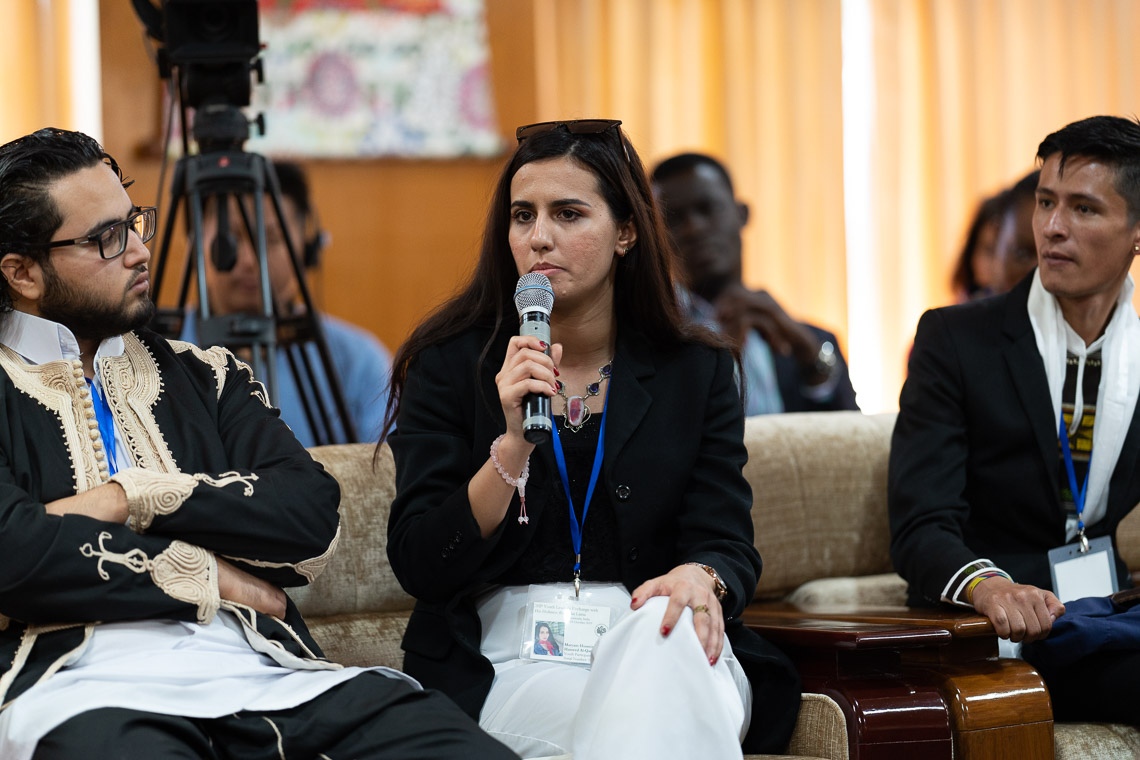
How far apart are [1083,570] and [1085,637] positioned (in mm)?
284

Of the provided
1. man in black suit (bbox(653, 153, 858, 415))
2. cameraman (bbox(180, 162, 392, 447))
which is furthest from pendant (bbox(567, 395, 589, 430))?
man in black suit (bbox(653, 153, 858, 415))

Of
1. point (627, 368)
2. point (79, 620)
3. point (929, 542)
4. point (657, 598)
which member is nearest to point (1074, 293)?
point (929, 542)

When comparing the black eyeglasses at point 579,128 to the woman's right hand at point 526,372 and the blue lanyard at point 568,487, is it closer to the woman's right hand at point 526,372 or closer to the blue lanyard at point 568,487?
the blue lanyard at point 568,487

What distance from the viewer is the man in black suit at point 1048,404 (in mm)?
2666

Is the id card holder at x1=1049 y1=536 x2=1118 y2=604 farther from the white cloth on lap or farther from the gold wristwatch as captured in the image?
the white cloth on lap

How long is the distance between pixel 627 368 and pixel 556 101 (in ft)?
11.2

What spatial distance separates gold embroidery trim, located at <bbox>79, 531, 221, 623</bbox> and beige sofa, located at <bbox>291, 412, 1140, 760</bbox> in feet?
2.02

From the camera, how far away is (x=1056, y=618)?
2.38 m

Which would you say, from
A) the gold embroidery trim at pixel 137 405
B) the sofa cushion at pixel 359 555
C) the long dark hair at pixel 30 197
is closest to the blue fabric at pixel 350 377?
the sofa cushion at pixel 359 555

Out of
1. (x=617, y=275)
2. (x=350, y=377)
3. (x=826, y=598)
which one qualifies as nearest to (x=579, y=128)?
(x=617, y=275)

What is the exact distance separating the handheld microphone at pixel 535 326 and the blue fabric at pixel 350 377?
189 centimetres

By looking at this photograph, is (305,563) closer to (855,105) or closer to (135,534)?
(135,534)

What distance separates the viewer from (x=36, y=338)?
2.02 meters

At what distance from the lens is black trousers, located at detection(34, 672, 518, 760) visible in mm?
1710
